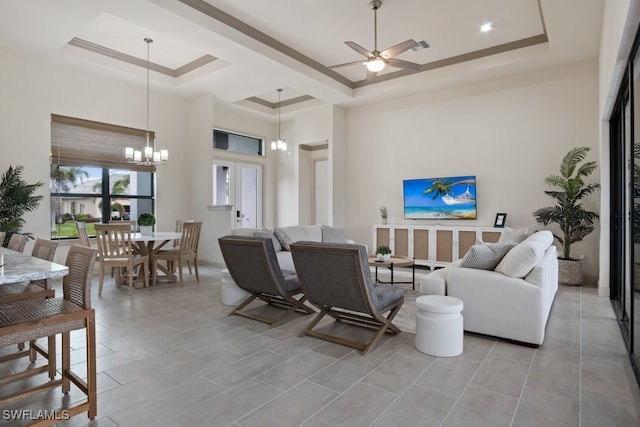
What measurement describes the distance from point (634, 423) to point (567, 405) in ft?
0.97

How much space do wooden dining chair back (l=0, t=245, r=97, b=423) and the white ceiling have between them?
3161 mm

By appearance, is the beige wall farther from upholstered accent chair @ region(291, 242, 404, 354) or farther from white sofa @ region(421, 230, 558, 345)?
upholstered accent chair @ region(291, 242, 404, 354)

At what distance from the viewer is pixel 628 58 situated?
2.85 metres

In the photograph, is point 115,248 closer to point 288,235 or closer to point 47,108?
point 288,235

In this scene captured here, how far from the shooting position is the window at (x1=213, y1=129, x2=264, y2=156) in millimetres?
8086

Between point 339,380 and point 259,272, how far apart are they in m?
1.40

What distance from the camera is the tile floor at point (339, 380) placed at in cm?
202

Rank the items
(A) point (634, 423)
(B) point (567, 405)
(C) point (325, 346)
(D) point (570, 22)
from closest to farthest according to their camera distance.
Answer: (A) point (634, 423) < (B) point (567, 405) < (C) point (325, 346) < (D) point (570, 22)

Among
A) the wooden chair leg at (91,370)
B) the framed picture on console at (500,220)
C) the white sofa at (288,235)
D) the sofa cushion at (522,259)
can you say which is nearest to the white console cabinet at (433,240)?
the framed picture on console at (500,220)

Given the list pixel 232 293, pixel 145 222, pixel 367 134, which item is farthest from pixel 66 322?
pixel 367 134

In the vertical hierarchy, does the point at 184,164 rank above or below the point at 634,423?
above

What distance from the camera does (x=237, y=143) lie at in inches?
335

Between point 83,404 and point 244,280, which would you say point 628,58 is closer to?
point 244,280

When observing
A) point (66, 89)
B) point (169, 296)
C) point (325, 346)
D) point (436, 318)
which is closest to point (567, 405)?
point (436, 318)
